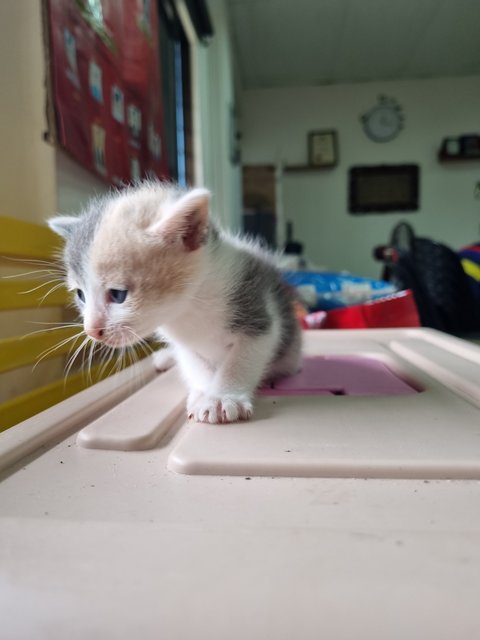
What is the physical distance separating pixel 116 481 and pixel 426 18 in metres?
3.45

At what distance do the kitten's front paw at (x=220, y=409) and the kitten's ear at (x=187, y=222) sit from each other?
192 mm

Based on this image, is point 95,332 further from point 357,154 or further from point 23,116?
point 357,154

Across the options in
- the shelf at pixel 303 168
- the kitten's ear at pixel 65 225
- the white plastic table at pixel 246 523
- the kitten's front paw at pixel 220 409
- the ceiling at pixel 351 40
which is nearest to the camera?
the white plastic table at pixel 246 523

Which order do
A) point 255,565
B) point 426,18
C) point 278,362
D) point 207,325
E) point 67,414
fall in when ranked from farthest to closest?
1. point 426,18
2. point 278,362
3. point 207,325
4. point 67,414
5. point 255,565

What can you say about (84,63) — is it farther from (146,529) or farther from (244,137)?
(244,137)

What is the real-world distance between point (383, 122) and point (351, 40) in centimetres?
85

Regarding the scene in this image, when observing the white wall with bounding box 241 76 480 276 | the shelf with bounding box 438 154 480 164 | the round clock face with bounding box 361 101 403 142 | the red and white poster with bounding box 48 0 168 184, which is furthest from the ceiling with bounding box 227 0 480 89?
the red and white poster with bounding box 48 0 168 184

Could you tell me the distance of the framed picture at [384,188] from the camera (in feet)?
12.7

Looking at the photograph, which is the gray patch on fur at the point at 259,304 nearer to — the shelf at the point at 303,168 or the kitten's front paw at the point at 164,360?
the kitten's front paw at the point at 164,360

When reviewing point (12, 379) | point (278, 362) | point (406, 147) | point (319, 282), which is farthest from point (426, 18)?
point (12, 379)

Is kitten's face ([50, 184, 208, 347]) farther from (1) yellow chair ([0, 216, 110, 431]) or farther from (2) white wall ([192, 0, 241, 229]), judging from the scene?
(2) white wall ([192, 0, 241, 229])

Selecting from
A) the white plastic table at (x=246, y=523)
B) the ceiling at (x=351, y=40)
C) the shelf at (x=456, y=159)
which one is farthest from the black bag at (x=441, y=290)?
the shelf at (x=456, y=159)

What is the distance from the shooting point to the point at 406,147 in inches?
153

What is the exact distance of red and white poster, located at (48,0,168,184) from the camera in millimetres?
950
